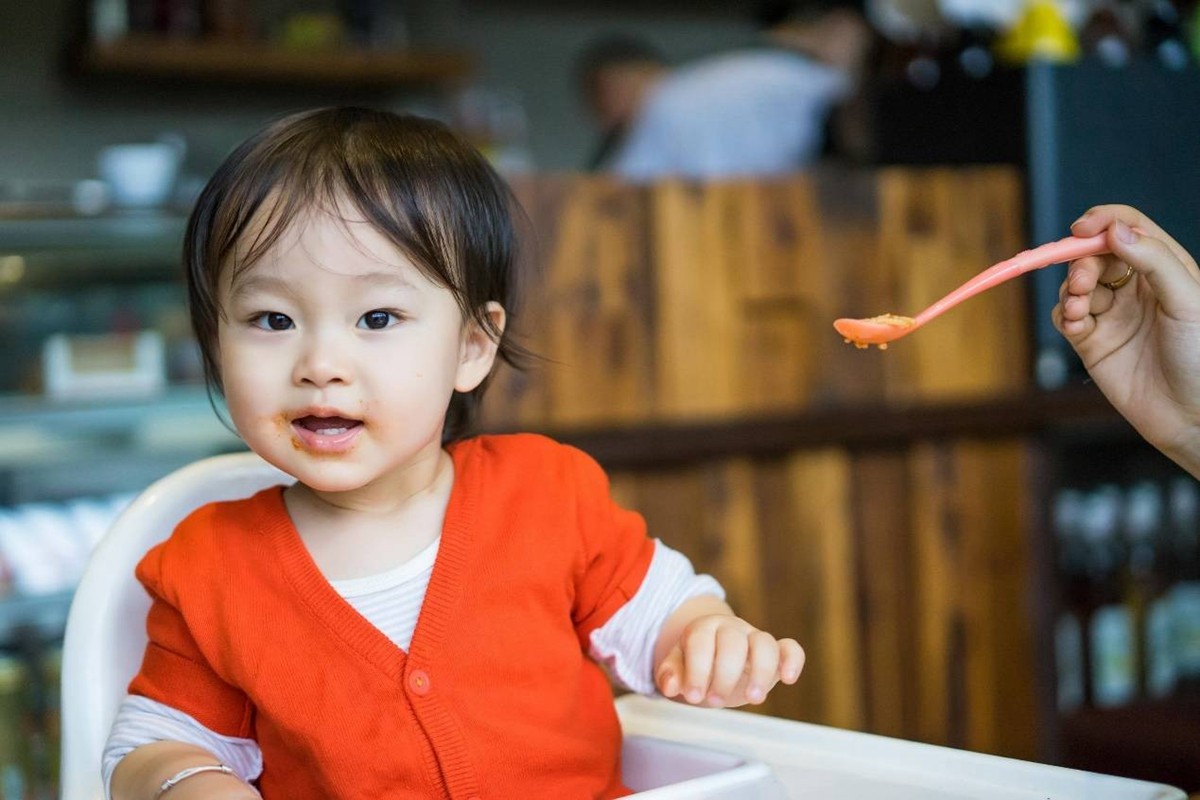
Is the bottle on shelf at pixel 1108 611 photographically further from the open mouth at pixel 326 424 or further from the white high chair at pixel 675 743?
the open mouth at pixel 326 424

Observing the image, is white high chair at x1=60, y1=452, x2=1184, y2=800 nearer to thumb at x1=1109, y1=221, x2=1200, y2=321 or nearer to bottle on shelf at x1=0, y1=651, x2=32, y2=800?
thumb at x1=1109, y1=221, x2=1200, y2=321

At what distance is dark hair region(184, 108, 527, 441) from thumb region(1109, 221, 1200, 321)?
41 centimetres

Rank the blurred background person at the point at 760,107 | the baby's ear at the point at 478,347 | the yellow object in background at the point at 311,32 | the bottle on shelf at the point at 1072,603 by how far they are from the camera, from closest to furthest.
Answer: the baby's ear at the point at 478,347 → the blurred background person at the point at 760,107 → the bottle on shelf at the point at 1072,603 → the yellow object in background at the point at 311,32

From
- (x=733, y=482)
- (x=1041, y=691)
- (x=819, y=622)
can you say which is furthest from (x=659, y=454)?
(x=1041, y=691)

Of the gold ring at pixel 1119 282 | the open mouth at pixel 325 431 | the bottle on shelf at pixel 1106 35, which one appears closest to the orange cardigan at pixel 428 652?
the open mouth at pixel 325 431

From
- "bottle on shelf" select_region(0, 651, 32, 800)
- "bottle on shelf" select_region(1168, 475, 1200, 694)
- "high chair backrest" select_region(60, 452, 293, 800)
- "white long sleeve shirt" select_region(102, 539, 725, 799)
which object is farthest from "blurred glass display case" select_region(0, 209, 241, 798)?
"bottle on shelf" select_region(1168, 475, 1200, 694)

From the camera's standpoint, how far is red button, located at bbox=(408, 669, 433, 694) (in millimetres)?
897

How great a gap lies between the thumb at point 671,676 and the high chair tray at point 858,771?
54mm

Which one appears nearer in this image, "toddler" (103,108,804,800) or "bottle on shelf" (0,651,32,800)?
"toddler" (103,108,804,800)

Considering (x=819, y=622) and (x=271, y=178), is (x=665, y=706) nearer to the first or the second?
(x=271, y=178)

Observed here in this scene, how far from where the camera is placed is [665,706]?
108cm

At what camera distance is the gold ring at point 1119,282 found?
3.15ft

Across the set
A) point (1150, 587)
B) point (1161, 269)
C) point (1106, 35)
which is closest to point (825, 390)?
point (1106, 35)

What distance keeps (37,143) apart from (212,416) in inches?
53.9
